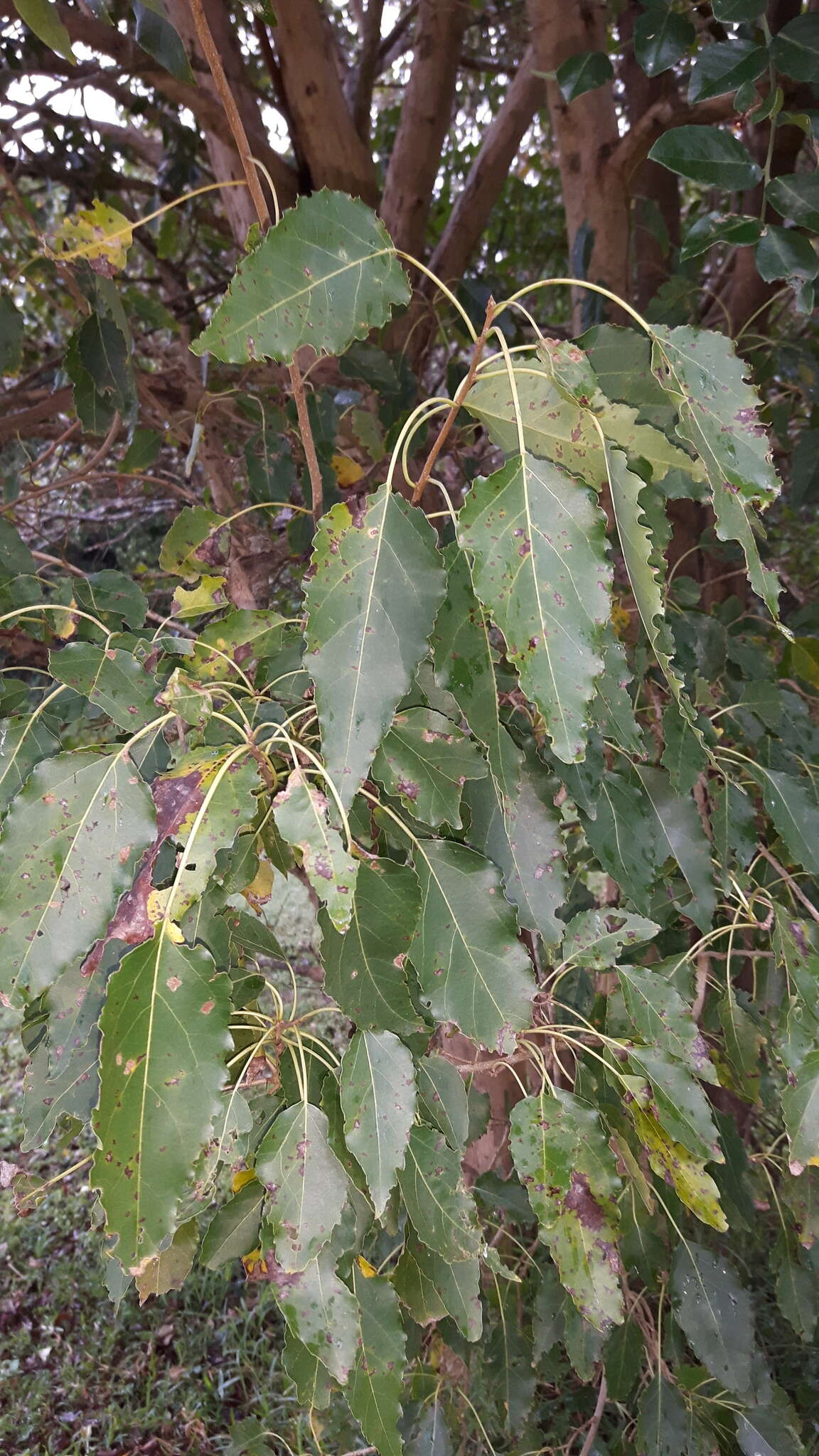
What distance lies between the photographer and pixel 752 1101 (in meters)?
0.92

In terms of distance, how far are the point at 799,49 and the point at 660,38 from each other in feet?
0.69

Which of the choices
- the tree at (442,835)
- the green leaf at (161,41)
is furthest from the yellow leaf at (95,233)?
the green leaf at (161,41)

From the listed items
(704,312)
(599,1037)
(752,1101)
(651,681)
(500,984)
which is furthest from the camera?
(704,312)

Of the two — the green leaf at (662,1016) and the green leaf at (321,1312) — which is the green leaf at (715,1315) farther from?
the green leaf at (321,1312)

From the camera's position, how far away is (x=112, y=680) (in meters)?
0.70

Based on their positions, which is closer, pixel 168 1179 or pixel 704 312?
pixel 168 1179

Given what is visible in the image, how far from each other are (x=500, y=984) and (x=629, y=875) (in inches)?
9.3

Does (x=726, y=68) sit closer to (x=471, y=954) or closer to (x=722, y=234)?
(x=722, y=234)

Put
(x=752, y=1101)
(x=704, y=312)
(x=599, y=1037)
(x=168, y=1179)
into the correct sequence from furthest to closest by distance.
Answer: (x=704, y=312), (x=752, y=1101), (x=599, y=1037), (x=168, y=1179)

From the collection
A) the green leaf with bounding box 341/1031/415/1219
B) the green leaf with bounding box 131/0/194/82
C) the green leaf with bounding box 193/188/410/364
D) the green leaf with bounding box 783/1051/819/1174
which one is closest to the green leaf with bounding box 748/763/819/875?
the green leaf with bounding box 783/1051/819/1174

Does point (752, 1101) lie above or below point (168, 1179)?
below

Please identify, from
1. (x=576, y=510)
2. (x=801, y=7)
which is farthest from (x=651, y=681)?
(x=801, y=7)

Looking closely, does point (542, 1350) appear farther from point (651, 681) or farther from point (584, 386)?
point (584, 386)

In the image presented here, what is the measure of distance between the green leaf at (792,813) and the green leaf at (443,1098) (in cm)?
42
